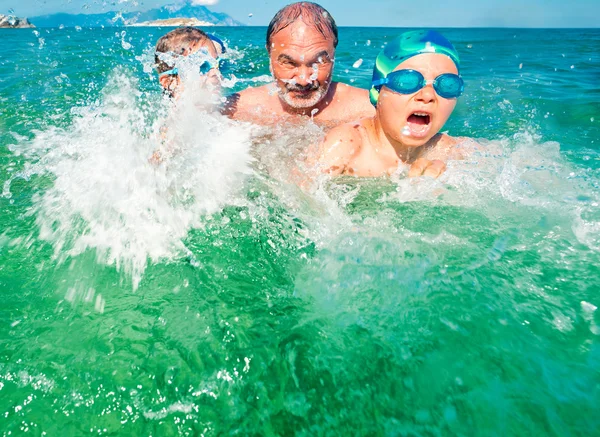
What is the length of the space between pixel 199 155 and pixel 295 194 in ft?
3.31

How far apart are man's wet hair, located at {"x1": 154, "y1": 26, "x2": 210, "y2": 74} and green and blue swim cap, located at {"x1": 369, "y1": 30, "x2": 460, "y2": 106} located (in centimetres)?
287

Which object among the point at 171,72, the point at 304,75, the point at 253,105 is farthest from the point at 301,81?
the point at 171,72

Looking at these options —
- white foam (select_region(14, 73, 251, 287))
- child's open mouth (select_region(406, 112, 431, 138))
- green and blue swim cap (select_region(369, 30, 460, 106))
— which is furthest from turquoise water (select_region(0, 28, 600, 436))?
green and blue swim cap (select_region(369, 30, 460, 106))

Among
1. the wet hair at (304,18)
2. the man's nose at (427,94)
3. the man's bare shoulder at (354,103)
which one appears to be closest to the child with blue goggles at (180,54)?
the wet hair at (304,18)

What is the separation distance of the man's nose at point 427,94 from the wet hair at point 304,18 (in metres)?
1.51

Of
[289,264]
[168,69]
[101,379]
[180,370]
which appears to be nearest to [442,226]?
[289,264]

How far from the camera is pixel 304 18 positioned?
150 inches

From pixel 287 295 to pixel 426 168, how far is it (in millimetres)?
1820

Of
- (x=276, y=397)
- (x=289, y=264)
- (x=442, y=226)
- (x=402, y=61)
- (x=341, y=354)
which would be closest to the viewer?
(x=276, y=397)

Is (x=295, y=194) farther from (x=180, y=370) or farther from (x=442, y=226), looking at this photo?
(x=180, y=370)

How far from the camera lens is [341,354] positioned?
1.72m

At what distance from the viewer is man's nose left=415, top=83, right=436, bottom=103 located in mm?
2777

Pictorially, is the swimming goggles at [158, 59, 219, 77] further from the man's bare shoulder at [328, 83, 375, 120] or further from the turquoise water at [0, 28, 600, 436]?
the man's bare shoulder at [328, 83, 375, 120]

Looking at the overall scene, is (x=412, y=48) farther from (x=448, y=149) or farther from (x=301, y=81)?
(x=301, y=81)
